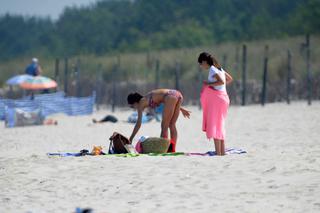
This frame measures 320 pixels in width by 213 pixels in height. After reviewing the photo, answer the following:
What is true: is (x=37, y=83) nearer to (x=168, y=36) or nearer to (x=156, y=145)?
(x=156, y=145)

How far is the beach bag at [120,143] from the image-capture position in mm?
11125

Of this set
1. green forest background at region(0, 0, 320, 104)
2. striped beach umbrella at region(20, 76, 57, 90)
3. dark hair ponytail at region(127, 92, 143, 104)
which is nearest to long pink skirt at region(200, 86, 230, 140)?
dark hair ponytail at region(127, 92, 143, 104)

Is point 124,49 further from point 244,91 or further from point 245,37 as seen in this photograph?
point 244,91

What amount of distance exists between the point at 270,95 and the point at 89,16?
45.0m

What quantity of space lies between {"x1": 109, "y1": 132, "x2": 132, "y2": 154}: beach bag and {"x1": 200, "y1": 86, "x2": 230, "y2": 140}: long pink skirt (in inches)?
38.4

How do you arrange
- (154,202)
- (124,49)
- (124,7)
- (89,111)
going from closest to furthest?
(154,202)
(89,111)
(124,49)
(124,7)

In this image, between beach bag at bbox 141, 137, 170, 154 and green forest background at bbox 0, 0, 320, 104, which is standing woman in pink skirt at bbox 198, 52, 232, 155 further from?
green forest background at bbox 0, 0, 320, 104

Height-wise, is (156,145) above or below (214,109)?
below

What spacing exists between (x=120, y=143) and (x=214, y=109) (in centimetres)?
120

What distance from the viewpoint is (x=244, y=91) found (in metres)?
24.4

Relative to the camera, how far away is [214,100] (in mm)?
11008

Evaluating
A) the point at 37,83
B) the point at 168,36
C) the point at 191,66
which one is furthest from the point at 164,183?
the point at 168,36

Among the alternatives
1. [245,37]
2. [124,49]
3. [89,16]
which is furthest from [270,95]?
[89,16]

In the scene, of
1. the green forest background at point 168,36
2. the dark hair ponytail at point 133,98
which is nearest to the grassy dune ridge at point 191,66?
the green forest background at point 168,36
